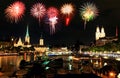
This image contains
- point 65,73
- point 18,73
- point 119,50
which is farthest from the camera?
point 119,50

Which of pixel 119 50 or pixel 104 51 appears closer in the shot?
pixel 119 50

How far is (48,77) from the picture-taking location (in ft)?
126

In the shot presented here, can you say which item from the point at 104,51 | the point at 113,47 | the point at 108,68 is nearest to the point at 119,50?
the point at 113,47

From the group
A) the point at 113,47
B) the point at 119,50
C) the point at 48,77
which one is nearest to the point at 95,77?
the point at 48,77

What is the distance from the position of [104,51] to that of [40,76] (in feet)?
351

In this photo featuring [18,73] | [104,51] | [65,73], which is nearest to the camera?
[18,73]

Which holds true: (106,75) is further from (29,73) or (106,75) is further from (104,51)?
(104,51)

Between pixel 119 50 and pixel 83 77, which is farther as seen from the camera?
pixel 119 50

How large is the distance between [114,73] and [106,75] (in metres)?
1.57

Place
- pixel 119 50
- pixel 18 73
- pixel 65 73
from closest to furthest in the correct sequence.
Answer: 1. pixel 18 73
2. pixel 65 73
3. pixel 119 50

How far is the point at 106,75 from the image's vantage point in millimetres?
39312

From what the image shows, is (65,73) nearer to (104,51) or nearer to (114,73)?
(114,73)

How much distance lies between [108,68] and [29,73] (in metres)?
10.6

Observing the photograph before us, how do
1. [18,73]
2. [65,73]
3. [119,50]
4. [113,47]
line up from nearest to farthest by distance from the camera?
[18,73] < [65,73] < [119,50] < [113,47]
